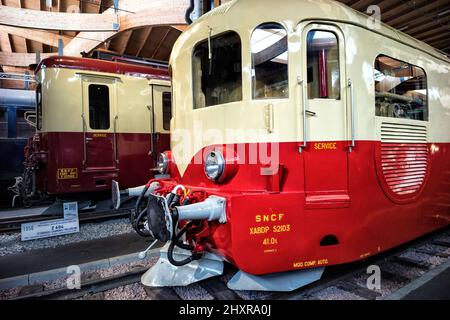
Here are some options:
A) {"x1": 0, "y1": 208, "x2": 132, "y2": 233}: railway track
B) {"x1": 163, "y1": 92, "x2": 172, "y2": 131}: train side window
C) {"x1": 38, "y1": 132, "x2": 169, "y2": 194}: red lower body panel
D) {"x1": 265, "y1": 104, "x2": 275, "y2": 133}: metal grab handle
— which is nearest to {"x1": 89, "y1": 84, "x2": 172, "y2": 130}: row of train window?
{"x1": 38, "y1": 132, "x2": 169, "y2": 194}: red lower body panel

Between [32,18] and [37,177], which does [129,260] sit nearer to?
[37,177]

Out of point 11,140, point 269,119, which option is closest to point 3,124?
point 11,140

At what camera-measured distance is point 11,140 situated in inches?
337

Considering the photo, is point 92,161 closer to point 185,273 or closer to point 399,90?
point 185,273

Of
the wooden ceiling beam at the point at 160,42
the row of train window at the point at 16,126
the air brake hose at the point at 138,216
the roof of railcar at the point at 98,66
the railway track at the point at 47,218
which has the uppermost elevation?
the wooden ceiling beam at the point at 160,42

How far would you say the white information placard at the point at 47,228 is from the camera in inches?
185

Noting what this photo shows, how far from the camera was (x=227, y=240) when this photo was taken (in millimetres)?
2383

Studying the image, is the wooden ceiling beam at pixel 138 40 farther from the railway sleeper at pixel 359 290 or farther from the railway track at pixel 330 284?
the railway sleeper at pixel 359 290

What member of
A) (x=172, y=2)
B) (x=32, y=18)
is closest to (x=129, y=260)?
(x=172, y=2)

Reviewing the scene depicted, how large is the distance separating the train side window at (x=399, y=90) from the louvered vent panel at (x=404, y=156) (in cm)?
17

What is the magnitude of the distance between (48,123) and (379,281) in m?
5.74

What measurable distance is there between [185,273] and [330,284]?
1.38 meters

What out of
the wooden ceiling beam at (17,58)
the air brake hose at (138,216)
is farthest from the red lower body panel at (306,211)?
the wooden ceiling beam at (17,58)

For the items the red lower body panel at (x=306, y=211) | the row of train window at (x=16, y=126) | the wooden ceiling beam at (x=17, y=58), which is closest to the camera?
the red lower body panel at (x=306, y=211)
